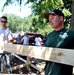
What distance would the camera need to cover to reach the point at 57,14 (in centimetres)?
296

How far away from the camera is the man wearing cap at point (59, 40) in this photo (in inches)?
109

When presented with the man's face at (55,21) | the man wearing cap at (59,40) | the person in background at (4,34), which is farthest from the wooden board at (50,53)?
the person in background at (4,34)

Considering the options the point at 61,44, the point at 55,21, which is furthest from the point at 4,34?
the point at 61,44

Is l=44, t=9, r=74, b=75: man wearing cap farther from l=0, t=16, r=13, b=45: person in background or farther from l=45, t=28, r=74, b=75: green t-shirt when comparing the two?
l=0, t=16, r=13, b=45: person in background

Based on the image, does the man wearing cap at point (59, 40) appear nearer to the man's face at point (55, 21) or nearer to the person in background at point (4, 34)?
the man's face at point (55, 21)

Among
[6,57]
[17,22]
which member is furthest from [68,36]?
[17,22]

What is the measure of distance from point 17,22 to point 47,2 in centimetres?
10705

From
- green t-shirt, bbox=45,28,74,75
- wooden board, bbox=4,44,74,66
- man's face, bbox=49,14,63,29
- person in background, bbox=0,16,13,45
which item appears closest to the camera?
wooden board, bbox=4,44,74,66

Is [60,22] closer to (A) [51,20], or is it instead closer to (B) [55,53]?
(A) [51,20]

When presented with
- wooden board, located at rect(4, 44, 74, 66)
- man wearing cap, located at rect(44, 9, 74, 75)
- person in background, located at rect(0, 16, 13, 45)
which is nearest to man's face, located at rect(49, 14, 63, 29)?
man wearing cap, located at rect(44, 9, 74, 75)

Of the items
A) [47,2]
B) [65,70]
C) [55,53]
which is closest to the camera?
[55,53]

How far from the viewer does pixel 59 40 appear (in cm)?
283

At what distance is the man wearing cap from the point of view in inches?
109

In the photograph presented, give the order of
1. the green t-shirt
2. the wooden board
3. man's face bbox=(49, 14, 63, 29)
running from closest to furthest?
the wooden board → the green t-shirt → man's face bbox=(49, 14, 63, 29)
